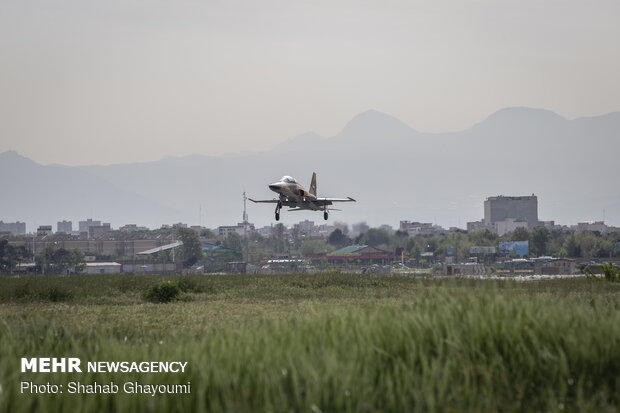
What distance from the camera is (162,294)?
3231 cm

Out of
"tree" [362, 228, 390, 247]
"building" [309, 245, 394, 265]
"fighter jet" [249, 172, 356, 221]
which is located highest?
"fighter jet" [249, 172, 356, 221]

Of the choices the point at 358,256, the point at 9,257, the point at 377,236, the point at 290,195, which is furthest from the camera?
the point at 9,257

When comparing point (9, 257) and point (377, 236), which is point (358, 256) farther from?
point (9, 257)

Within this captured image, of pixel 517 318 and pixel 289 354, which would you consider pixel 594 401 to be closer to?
pixel 517 318

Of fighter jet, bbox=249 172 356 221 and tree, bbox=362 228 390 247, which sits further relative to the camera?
tree, bbox=362 228 390 247

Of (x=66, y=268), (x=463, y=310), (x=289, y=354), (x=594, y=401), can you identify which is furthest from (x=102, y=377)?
(x=66, y=268)

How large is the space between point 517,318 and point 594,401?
8.75 ft

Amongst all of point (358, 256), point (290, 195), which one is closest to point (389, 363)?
point (290, 195)

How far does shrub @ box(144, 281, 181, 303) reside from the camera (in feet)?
106

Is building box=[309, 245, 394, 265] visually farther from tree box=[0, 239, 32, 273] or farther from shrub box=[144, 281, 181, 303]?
shrub box=[144, 281, 181, 303]

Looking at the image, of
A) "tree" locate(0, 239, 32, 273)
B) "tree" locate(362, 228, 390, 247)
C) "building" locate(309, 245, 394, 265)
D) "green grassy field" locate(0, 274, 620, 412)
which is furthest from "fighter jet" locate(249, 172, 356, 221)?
"tree" locate(0, 239, 32, 273)

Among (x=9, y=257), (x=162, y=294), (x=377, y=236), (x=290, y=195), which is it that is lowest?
(x=9, y=257)

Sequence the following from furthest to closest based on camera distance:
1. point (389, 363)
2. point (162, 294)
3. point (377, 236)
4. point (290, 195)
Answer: point (377, 236) → point (290, 195) → point (162, 294) → point (389, 363)

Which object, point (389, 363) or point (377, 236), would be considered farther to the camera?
point (377, 236)
